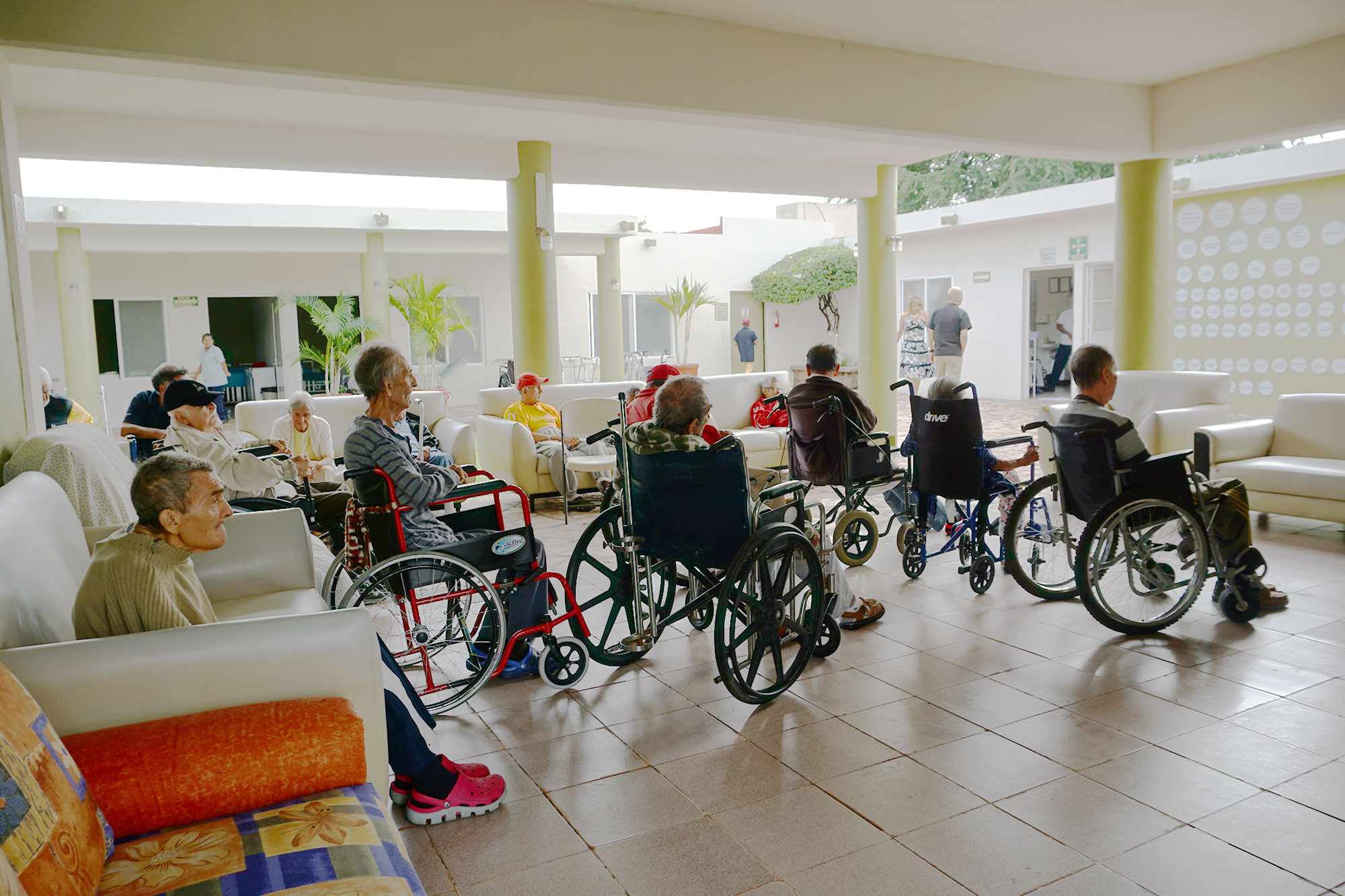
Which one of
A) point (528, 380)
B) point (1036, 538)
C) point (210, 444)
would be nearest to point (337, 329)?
point (528, 380)

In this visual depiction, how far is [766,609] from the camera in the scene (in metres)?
3.14

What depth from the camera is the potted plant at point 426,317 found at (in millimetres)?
12930

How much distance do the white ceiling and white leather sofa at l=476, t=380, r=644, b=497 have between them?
2454 millimetres

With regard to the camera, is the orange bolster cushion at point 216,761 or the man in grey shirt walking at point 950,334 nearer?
the orange bolster cushion at point 216,761

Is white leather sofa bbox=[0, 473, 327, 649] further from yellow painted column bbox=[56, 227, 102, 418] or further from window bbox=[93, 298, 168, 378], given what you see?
window bbox=[93, 298, 168, 378]

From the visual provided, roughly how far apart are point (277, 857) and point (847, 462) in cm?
364

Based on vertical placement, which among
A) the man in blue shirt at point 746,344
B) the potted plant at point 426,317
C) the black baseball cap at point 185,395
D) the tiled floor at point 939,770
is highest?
the potted plant at point 426,317

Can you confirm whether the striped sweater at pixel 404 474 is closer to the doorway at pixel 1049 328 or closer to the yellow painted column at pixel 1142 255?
the yellow painted column at pixel 1142 255

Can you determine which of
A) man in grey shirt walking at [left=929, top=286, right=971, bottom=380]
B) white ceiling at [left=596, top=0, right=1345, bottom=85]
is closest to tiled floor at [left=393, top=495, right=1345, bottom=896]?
white ceiling at [left=596, top=0, right=1345, bottom=85]

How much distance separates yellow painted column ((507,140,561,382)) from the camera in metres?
7.78

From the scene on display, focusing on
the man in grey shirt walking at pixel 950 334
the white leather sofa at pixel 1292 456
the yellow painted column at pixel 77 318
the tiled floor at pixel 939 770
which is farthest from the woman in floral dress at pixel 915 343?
the yellow painted column at pixel 77 318

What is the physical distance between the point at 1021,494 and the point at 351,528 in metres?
2.90

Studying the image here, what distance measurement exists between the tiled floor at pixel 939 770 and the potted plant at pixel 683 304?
12.7 m

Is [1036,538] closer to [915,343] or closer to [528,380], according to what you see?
[528,380]
